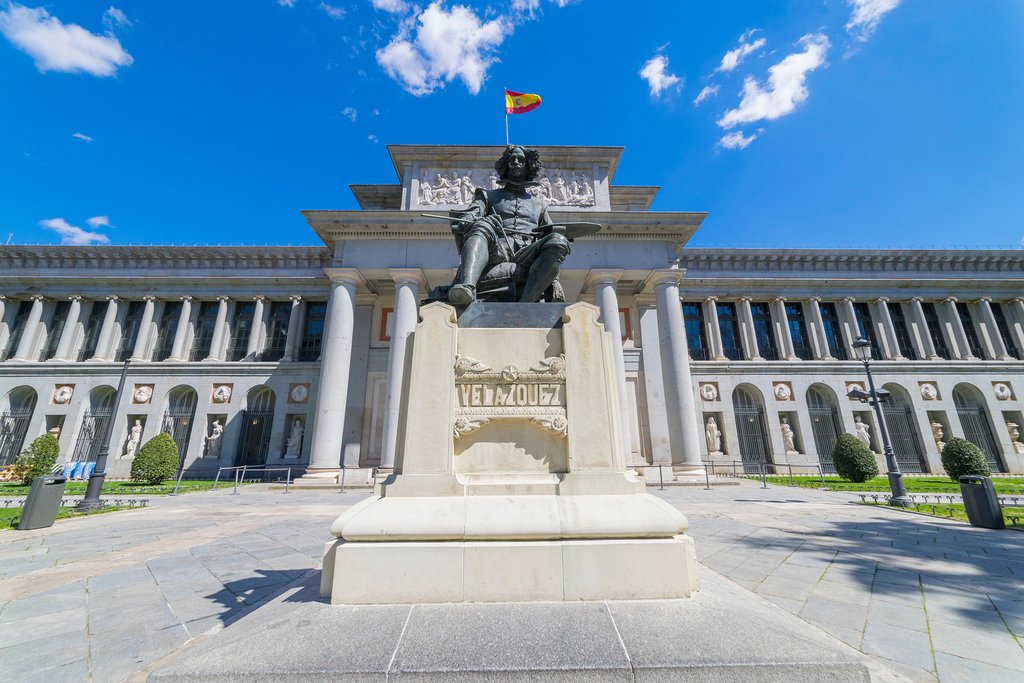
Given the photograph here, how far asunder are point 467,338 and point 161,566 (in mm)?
4777

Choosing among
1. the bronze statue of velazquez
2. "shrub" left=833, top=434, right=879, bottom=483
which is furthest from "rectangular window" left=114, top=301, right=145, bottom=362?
"shrub" left=833, top=434, right=879, bottom=483

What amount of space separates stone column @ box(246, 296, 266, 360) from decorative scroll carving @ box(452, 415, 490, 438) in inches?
1114

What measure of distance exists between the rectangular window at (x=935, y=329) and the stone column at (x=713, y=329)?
599 inches

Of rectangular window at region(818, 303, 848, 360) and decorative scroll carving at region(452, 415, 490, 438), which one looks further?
rectangular window at region(818, 303, 848, 360)

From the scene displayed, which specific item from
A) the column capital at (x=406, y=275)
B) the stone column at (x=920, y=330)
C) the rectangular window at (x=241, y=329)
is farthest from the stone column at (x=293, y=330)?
the stone column at (x=920, y=330)

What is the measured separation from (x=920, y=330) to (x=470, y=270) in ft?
124

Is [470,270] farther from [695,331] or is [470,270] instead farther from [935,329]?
[935,329]

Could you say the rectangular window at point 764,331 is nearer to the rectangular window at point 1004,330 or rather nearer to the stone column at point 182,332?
the rectangular window at point 1004,330

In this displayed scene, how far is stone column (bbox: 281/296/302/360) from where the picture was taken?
26.1 meters

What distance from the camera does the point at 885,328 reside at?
28391mm

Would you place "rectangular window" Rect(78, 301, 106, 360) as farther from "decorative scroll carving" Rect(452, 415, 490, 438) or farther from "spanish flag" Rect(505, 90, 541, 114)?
"decorative scroll carving" Rect(452, 415, 490, 438)

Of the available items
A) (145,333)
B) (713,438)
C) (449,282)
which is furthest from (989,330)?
(145,333)

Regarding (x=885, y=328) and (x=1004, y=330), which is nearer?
(x=885, y=328)

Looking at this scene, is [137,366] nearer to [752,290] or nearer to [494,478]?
[494,478]
